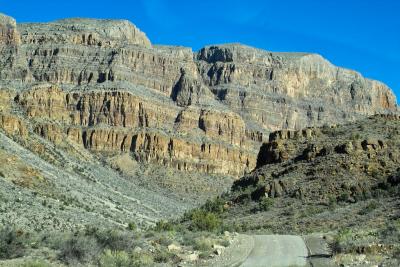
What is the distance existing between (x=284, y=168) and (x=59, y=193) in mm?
24239

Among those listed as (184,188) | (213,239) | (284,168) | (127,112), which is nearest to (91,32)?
(127,112)

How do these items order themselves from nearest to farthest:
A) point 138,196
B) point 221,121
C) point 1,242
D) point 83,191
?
1. point 1,242
2. point 83,191
3. point 138,196
4. point 221,121

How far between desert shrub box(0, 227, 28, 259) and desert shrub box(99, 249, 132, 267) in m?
3.13

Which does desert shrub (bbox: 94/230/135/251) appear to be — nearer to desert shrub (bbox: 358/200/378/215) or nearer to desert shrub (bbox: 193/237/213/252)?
desert shrub (bbox: 193/237/213/252)

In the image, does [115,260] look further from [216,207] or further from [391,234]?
[216,207]

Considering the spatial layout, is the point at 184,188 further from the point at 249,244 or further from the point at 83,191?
the point at 249,244

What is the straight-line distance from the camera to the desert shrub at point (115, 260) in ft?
68.7

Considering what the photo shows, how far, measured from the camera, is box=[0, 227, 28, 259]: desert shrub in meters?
23.0

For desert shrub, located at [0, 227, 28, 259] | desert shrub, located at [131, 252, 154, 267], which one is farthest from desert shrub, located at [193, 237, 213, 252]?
desert shrub, located at [0, 227, 28, 259]

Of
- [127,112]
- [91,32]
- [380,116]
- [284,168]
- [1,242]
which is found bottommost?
[1,242]

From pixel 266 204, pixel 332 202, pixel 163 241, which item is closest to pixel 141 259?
pixel 163 241

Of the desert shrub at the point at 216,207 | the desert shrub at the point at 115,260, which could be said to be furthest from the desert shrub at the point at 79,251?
the desert shrub at the point at 216,207

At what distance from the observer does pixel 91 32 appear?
194375mm

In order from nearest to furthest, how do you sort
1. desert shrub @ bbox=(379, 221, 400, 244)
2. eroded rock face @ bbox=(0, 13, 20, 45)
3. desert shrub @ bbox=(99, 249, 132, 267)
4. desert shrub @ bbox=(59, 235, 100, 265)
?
1. desert shrub @ bbox=(99, 249, 132, 267)
2. desert shrub @ bbox=(59, 235, 100, 265)
3. desert shrub @ bbox=(379, 221, 400, 244)
4. eroded rock face @ bbox=(0, 13, 20, 45)
